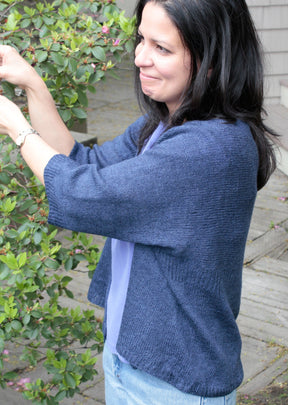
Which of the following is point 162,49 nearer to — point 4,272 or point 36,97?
point 36,97

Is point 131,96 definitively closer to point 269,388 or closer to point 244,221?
point 269,388

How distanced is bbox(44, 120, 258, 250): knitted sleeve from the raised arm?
46cm

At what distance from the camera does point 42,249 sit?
228 centimetres

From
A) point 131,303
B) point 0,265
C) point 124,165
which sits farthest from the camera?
point 0,265

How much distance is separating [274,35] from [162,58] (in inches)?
218

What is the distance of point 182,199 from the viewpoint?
1508 millimetres

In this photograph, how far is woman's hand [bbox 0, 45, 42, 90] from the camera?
77.4 inches

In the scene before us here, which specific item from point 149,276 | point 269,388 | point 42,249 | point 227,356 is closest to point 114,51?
point 42,249

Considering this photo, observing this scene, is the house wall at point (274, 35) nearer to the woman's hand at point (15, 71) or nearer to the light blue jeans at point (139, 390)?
the woman's hand at point (15, 71)

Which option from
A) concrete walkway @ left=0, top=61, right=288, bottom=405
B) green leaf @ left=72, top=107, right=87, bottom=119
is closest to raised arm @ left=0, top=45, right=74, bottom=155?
green leaf @ left=72, top=107, right=87, bottom=119

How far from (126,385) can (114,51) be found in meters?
1.26

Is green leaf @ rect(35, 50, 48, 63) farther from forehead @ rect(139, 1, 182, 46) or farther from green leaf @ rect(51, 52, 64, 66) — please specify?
forehead @ rect(139, 1, 182, 46)

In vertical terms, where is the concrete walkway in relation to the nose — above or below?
below

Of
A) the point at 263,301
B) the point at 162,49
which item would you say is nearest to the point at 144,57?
the point at 162,49
